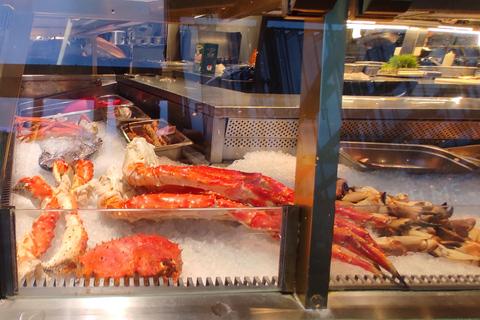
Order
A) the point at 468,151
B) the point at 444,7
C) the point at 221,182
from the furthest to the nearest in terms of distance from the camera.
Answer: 1. the point at 468,151
2. the point at 221,182
3. the point at 444,7

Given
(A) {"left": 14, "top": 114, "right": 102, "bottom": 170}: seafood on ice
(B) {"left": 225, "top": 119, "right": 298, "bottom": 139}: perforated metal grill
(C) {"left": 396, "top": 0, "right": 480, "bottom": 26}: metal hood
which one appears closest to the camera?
(C) {"left": 396, "top": 0, "right": 480, "bottom": 26}: metal hood

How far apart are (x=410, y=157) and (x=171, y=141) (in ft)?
4.32

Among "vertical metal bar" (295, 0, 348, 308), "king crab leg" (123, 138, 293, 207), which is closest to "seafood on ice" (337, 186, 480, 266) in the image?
"vertical metal bar" (295, 0, 348, 308)

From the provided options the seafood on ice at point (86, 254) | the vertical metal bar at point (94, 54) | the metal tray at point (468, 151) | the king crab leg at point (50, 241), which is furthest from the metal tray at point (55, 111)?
the metal tray at point (468, 151)

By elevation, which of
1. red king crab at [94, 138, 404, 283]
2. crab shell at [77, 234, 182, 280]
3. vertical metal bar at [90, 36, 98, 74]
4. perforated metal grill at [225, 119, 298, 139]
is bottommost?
crab shell at [77, 234, 182, 280]

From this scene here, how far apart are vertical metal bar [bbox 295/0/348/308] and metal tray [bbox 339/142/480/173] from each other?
4.00 feet

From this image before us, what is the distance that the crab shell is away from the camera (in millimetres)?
878

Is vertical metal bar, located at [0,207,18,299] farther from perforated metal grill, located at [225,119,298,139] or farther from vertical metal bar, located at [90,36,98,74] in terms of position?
vertical metal bar, located at [90,36,98,74]

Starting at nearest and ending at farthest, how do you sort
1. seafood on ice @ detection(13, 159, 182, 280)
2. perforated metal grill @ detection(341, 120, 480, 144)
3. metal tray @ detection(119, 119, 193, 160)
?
seafood on ice @ detection(13, 159, 182, 280) < metal tray @ detection(119, 119, 193, 160) < perforated metal grill @ detection(341, 120, 480, 144)

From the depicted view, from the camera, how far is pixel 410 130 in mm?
2182

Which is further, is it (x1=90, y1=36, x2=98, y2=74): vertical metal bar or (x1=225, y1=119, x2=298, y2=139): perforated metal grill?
(x1=90, y1=36, x2=98, y2=74): vertical metal bar

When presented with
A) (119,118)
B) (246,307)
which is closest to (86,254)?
(246,307)

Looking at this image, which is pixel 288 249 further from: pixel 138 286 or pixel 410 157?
pixel 410 157

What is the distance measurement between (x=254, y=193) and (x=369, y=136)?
3.78 feet
